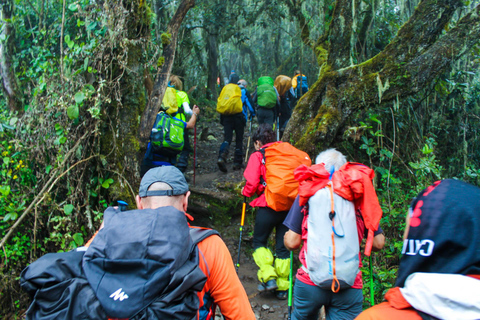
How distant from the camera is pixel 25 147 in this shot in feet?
13.7

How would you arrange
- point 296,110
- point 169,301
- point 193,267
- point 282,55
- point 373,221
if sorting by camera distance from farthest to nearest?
1. point 282,55
2. point 296,110
3. point 373,221
4. point 193,267
5. point 169,301

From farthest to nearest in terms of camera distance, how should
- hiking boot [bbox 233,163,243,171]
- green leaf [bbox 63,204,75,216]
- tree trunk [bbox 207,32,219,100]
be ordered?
tree trunk [bbox 207,32,219,100]
hiking boot [bbox 233,163,243,171]
green leaf [bbox 63,204,75,216]

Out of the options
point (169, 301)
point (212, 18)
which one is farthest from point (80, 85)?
point (212, 18)

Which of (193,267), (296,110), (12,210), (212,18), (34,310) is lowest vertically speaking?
(12,210)

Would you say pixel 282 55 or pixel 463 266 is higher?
pixel 282 55

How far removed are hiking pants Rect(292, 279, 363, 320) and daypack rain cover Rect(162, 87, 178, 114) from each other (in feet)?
13.1

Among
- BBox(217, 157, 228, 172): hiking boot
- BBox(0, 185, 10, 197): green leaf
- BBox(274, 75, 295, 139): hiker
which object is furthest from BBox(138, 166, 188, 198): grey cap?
BBox(274, 75, 295, 139): hiker

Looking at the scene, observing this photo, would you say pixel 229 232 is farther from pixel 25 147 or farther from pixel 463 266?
pixel 463 266

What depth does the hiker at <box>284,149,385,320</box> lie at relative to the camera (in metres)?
2.57

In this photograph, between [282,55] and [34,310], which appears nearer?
[34,310]

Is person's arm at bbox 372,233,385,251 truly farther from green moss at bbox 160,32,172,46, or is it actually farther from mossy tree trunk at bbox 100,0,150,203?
green moss at bbox 160,32,172,46

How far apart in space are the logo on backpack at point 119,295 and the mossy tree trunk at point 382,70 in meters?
4.46

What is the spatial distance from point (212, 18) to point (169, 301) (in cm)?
1180

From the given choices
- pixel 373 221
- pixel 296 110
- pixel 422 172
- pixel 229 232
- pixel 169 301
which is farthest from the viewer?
pixel 229 232
